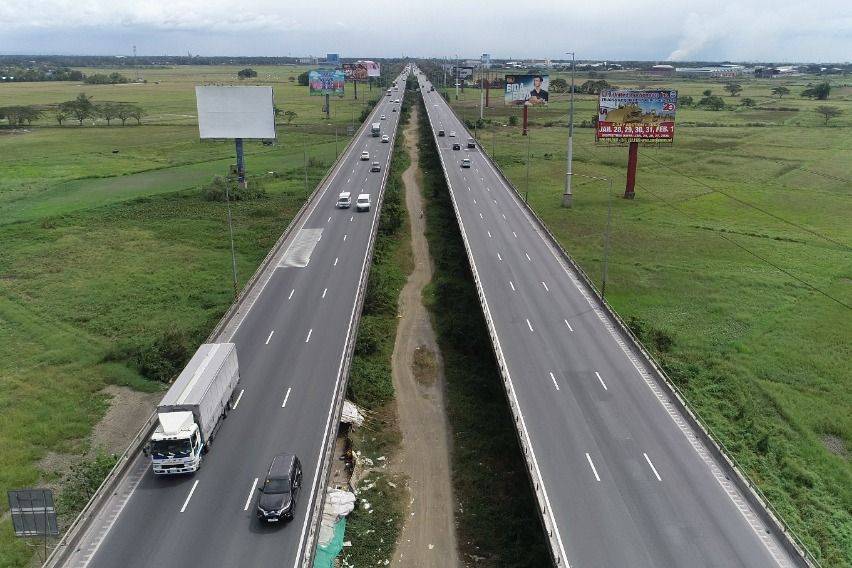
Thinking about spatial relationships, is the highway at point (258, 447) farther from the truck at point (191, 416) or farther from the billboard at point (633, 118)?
the billboard at point (633, 118)

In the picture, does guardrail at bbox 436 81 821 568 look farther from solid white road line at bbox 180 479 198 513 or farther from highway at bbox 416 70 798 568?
solid white road line at bbox 180 479 198 513

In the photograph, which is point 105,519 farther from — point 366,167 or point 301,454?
point 366,167

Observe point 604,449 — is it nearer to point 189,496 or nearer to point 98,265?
point 189,496

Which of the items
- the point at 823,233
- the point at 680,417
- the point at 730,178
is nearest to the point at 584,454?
the point at 680,417

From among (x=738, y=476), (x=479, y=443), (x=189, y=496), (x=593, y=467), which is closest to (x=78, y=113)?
(x=479, y=443)

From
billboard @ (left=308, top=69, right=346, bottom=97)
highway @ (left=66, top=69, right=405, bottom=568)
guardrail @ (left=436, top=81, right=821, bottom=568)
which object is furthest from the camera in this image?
billboard @ (left=308, top=69, right=346, bottom=97)

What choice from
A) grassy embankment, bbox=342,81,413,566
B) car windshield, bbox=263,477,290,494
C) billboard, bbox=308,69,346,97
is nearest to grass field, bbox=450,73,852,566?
grassy embankment, bbox=342,81,413,566
